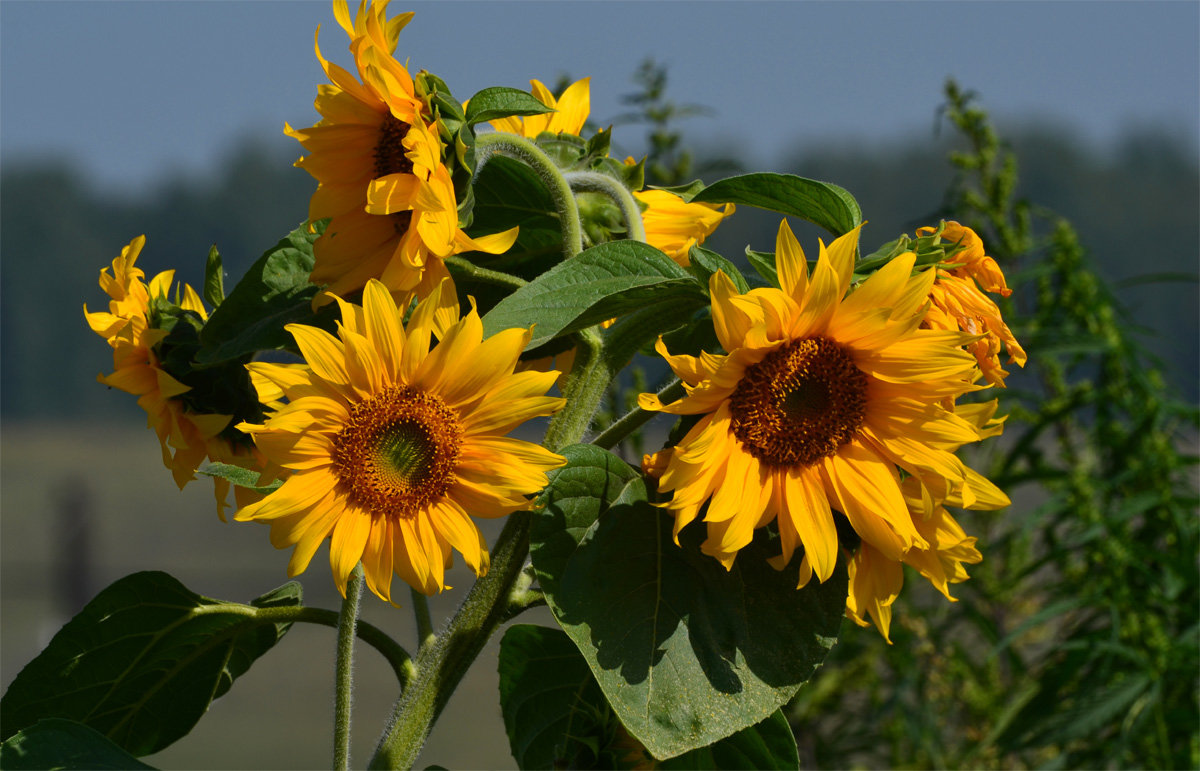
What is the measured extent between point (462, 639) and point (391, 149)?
22cm

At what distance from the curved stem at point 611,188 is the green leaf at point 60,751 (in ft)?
1.01

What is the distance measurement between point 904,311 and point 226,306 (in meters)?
0.31

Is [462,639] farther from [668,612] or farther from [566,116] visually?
[566,116]

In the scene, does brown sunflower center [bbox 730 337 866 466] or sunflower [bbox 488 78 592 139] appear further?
sunflower [bbox 488 78 592 139]

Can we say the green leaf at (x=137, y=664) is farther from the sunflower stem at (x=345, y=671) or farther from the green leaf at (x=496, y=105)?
the green leaf at (x=496, y=105)

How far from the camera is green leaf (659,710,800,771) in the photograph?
1.56ft

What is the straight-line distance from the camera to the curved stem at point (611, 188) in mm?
480

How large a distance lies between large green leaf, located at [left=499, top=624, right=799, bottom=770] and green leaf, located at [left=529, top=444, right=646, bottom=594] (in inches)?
3.6

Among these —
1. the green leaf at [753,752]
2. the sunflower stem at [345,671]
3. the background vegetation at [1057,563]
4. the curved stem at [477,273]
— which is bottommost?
the background vegetation at [1057,563]

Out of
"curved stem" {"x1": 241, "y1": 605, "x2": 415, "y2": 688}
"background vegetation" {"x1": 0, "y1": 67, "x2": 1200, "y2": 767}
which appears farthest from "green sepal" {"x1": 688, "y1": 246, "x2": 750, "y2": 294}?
"background vegetation" {"x1": 0, "y1": 67, "x2": 1200, "y2": 767}

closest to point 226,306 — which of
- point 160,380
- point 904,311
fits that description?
point 160,380

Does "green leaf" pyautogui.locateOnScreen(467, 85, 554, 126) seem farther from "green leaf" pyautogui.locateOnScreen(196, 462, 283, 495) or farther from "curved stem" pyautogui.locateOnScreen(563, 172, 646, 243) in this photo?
"green leaf" pyautogui.locateOnScreen(196, 462, 283, 495)

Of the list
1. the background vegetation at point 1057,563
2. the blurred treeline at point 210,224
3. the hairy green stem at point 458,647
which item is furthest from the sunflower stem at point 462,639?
the blurred treeline at point 210,224

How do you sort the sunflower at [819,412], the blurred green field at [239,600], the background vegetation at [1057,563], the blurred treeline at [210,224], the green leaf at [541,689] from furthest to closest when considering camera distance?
the blurred treeline at [210,224] → the blurred green field at [239,600] → the background vegetation at [1057,563] → the green leaf at [541,689] → the sunflower at [819,412]
